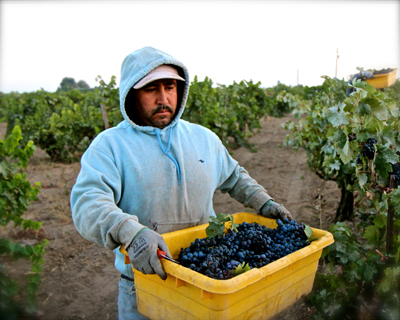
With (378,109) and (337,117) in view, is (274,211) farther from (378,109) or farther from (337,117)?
(378,109)

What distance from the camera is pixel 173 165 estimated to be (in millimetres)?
1980

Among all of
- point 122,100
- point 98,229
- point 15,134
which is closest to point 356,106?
point 122,100

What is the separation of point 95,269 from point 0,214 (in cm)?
134

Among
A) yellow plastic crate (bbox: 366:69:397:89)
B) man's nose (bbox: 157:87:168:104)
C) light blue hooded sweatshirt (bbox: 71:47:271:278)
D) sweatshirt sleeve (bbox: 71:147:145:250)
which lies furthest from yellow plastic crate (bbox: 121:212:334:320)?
yellow plastic crate (bbox: 366:69:397:89)

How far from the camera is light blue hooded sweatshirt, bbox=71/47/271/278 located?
1.72 m

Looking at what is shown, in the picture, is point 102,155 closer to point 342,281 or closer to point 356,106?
point 356,106

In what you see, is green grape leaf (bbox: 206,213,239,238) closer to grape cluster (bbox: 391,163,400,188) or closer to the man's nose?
the man's nose

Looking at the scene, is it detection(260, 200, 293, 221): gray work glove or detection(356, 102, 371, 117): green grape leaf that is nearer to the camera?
detection(356, 102, 371, 117): green grape leaf

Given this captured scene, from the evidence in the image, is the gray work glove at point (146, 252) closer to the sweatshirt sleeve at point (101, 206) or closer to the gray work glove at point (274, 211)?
the sweatshirt sleeve at point (101, 206)

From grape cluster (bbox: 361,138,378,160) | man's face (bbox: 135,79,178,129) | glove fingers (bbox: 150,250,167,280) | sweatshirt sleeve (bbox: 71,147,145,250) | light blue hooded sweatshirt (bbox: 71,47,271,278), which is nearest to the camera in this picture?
glove fingers (bbox: 150,250,167,280)

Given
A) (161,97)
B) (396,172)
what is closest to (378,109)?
(396,172)

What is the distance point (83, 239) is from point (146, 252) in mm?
3486

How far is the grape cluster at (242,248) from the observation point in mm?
1538

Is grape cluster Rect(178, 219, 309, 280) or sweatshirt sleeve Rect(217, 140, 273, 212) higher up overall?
sweatshirt sleeve Rect(217, 140, 273, 212)
